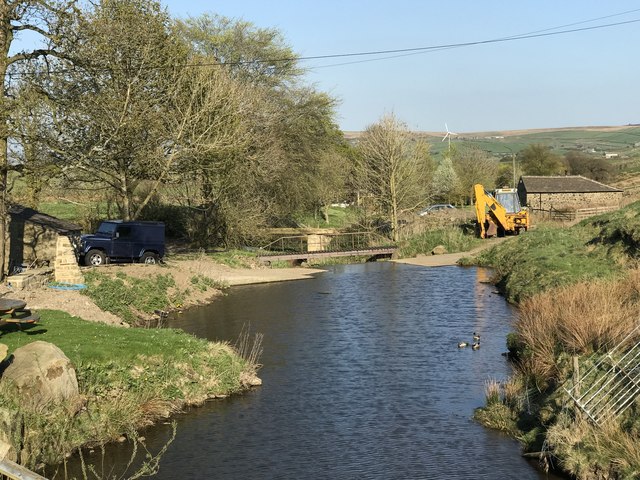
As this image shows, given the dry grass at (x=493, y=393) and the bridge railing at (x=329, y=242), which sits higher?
the bridge railing at (x=329, y=242)

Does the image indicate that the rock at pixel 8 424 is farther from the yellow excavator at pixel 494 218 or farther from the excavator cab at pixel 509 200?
the excavator cab at pixel 509 200

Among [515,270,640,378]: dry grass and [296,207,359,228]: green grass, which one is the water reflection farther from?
[296,207,359,228]: green grass

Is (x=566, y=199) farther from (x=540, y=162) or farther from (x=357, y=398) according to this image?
(x=357, y=398)

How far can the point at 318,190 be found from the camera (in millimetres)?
70500

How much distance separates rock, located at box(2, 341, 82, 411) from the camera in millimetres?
16906

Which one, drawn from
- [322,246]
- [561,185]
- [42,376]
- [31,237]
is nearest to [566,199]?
[561,185]

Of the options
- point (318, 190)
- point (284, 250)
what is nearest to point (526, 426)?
point (284, 250)

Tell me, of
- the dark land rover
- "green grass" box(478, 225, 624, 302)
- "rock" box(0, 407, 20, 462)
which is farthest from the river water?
the dark land rover

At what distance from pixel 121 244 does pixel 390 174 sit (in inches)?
1261

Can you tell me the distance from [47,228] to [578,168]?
Result: 9402 centimetres

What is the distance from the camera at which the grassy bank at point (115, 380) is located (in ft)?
53.7

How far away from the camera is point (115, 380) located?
19.3 m

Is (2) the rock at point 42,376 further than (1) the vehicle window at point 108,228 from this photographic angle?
No

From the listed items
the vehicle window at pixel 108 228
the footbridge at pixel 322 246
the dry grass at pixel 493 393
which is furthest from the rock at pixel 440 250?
the dry grass at pixel 493 393
